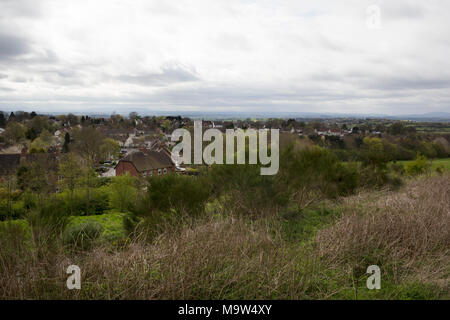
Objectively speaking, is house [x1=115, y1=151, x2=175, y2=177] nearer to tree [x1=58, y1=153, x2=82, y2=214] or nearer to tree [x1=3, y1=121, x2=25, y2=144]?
tree [x1=58, y1=153, x2=82, y2=214]

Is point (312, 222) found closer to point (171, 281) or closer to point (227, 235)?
point (227, 235)

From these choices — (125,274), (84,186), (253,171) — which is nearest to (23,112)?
(84,186)

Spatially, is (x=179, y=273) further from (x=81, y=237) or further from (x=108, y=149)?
(x=108, y=149)

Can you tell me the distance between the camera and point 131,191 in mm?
20797

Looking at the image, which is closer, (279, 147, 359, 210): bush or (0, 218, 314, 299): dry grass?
(0, 218, 314, 299): dry grass

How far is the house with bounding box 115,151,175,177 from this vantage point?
32.0 metres

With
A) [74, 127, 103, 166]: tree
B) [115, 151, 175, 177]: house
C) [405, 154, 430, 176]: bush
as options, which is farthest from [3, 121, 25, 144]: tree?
[405, 154, 430, 176]: bush

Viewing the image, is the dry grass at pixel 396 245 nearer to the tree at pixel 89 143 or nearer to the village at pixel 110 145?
the village at pixel 110 145

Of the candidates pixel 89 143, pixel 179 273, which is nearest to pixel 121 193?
pixel 89 143

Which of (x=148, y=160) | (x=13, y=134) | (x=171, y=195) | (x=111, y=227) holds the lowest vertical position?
(x=111, y=227)

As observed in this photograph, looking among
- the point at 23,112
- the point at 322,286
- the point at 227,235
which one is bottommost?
the point at 322,286

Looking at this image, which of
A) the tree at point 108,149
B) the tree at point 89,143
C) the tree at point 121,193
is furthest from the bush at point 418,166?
the tree at point 108,149

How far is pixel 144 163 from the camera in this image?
33.1 metres
